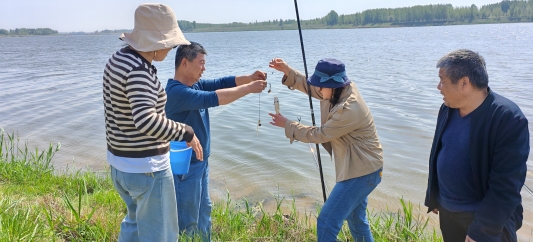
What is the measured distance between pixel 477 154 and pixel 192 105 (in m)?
2.07

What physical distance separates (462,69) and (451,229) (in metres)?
1.12

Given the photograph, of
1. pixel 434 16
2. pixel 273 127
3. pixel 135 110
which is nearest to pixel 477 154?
pixel 135 110

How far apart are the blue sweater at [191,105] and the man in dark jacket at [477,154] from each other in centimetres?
176

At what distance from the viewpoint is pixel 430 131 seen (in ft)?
30.9

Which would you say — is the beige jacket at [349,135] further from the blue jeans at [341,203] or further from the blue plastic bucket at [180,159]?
the blue plastic bucket at [180,159]

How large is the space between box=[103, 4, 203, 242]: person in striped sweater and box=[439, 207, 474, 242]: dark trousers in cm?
181

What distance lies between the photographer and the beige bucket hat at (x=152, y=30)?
270 cm

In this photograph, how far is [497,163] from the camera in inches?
98.7

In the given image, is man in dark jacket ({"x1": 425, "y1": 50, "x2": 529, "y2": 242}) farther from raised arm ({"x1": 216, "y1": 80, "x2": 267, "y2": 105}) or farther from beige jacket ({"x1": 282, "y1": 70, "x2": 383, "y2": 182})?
raised arm ({"x1": 216, "y1": 80, "x2": 267, "y2": 105})

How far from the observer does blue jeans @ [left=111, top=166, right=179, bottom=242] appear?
9.20 feet

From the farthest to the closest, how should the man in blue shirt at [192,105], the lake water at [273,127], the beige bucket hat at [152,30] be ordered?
the lake water at [273,127], the man in blue shirt at [192,105], the beige bucket hat at [152,30]

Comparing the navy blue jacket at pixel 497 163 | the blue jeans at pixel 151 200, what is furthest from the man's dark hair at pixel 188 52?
the navy blue jacket at pixel 497 163

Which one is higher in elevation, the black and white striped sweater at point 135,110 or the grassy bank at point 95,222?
the black and white striped sweater at point 135,110

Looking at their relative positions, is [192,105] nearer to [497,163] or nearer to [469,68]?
[469,68]
